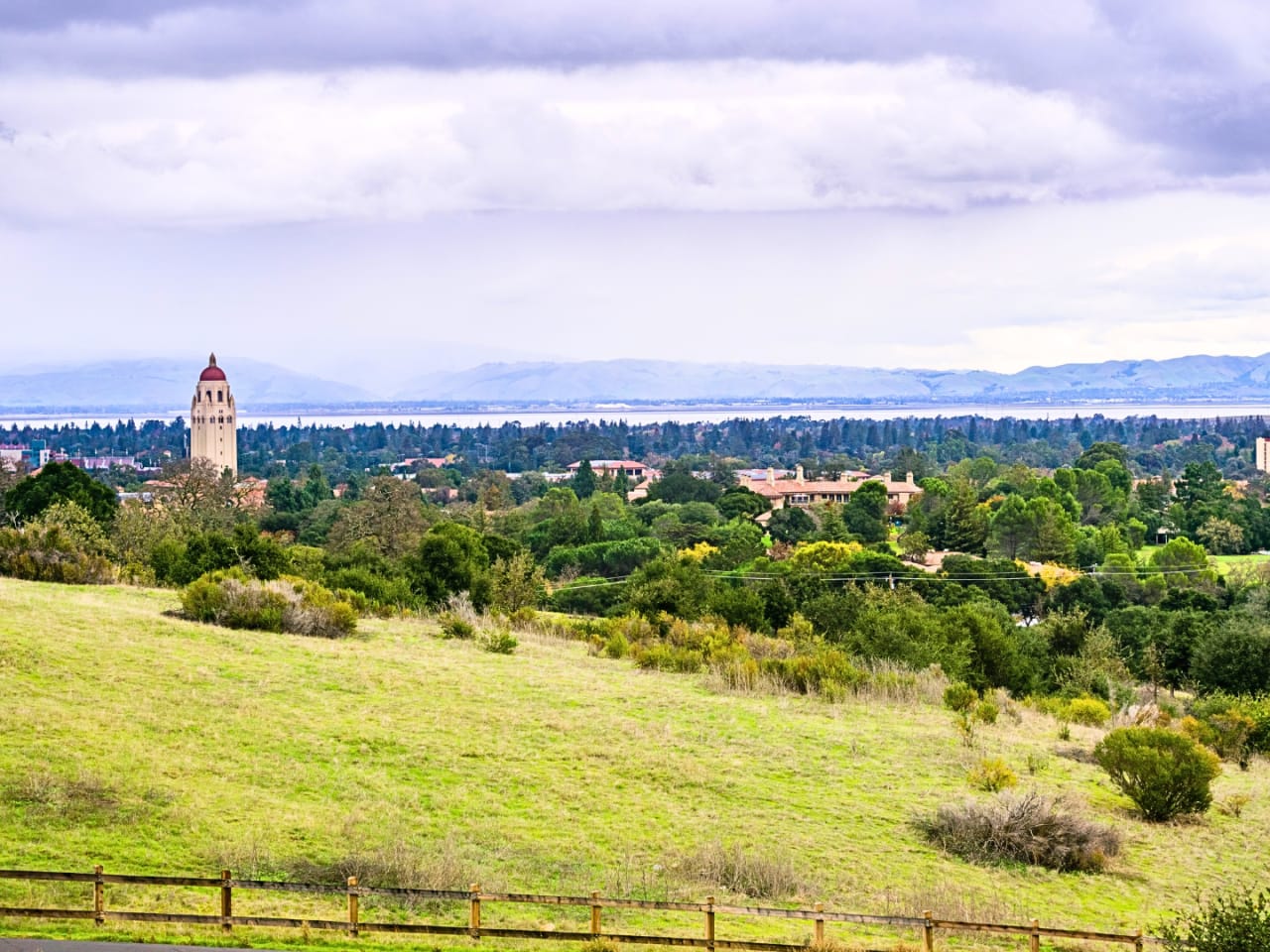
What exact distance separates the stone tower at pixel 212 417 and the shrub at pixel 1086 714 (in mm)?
144095

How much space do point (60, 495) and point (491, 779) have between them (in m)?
30.3

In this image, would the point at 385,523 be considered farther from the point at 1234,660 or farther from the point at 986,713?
the point at 986,713

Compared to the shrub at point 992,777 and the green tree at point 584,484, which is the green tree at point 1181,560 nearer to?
the shrub at point 992,777

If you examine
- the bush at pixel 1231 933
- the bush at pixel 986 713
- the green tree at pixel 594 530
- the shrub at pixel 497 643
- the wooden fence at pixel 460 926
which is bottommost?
the green tree at pixel 594 530

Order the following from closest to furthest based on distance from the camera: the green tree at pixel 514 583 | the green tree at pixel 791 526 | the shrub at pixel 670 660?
the shrub at pixel 670 660 < the green tree at pixel 514 583 < the green tree at pixel 791 526

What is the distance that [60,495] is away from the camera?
42062 millimetres

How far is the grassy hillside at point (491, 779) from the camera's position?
13.0 metres

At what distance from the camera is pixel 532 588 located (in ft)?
139

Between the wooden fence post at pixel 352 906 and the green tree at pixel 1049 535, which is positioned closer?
the wooden fence post at pixel 352 906

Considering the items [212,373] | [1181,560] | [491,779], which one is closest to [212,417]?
[212,373]

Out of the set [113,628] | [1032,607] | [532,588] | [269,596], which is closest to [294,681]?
[113,628]

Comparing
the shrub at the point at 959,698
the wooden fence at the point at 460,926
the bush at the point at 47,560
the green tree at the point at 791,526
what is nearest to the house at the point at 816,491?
the green tree at the point at 791,526

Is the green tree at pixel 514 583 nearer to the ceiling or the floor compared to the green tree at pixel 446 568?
nearer to the floor

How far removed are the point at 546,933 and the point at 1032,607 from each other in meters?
49.8
